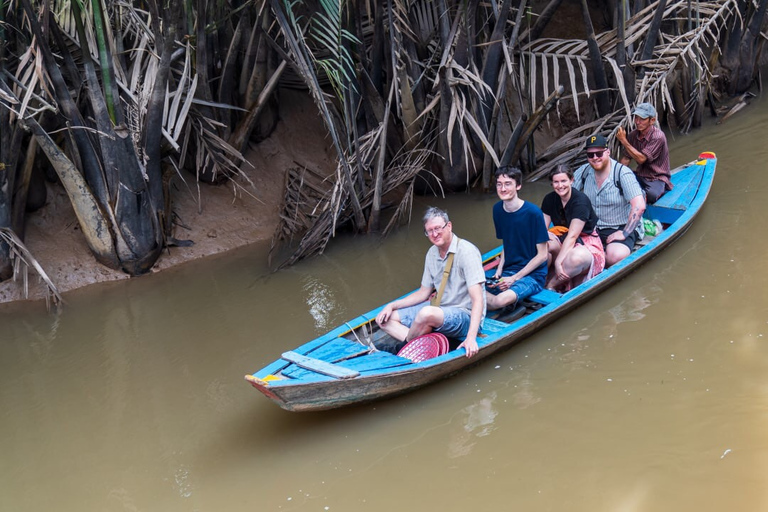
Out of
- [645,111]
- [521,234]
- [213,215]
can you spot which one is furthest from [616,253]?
[213,215]

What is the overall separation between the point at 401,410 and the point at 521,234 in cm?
160

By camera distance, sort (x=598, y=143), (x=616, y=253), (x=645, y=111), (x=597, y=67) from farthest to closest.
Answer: (x=597, y=67)
(x=645, y=111)
(x=616, y=253)
(x=598, y=143)

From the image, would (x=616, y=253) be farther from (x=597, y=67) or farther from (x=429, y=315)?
(x=597, y=67)

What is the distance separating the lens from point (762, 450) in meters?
3.86

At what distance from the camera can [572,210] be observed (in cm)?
562

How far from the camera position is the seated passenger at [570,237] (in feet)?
18.3

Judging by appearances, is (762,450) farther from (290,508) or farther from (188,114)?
(188,114)

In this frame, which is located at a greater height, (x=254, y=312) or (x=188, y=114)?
(x=188, y=114)

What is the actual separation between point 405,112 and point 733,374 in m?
4.37

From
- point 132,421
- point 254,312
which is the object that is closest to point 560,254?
point 254,312

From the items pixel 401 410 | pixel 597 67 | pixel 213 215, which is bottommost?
pixel 401 410

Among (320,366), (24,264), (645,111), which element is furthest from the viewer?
(24,264)

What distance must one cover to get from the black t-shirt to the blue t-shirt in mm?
405

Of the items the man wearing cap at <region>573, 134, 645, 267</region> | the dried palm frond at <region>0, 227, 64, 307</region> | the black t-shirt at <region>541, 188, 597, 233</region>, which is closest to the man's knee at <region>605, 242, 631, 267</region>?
the man wearing cap at <region>573, 134, 645, 267</region>
